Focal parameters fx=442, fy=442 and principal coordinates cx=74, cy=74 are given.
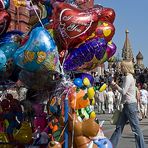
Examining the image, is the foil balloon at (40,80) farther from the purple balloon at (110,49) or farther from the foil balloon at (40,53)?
the purple balloon at (110,49)

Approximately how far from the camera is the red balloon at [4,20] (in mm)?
5685

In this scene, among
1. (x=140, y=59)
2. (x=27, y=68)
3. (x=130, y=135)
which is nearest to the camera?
(x=27, y=68)

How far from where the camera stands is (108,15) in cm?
614

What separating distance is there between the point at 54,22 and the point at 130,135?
6020mm

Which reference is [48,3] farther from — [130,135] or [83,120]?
[130,135]

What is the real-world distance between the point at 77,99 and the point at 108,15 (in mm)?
1470

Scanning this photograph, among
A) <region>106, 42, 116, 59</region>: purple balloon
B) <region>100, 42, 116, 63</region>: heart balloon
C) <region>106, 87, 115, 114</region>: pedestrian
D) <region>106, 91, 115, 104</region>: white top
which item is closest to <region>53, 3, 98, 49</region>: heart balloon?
<region>100, 42, 116, 63</region>: heart balloon

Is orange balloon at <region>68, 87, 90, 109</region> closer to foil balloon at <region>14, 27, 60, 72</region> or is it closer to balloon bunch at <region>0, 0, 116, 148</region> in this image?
balloon bunch at <region>0, 0, 116, 148</region>

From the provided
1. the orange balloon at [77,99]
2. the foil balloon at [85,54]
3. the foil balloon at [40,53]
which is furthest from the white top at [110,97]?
the foil balloon at [40,53]

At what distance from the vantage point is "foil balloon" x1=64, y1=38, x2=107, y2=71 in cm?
565

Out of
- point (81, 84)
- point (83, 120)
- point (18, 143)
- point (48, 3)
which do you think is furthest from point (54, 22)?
point (18, 143)

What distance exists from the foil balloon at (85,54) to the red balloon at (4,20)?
930 mm

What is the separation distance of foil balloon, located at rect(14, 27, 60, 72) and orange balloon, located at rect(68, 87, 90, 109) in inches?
13.4

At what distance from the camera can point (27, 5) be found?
5.85 metres
